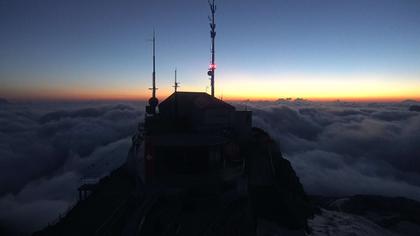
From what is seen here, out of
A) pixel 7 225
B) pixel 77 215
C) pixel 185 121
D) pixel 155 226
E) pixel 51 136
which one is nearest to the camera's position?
pixel 155 226

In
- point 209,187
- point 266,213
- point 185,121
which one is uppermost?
point 185,121

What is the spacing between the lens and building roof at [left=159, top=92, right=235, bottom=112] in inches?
1310

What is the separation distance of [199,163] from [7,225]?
280ft

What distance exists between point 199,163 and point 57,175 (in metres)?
133

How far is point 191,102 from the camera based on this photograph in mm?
34375

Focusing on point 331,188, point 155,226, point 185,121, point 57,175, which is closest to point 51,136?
point 57,175

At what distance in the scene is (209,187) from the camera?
77.7ft

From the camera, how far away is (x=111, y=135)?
18088 cm

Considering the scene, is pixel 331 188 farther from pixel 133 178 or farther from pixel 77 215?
pixel 77 215

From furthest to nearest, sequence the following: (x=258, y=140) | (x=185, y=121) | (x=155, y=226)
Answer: (x=258, y=140)
(x=185, y=121)
(x=155, y=226)

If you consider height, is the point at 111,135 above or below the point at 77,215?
below

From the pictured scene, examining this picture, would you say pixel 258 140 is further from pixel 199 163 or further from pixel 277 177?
pixel 199 163

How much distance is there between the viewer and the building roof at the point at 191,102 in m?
33.3

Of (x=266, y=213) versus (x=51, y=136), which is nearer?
(x=266, y=213)
